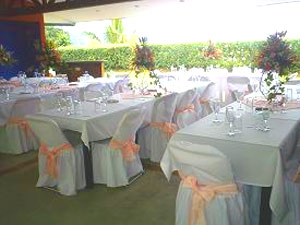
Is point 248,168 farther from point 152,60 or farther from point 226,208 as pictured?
point 152,60

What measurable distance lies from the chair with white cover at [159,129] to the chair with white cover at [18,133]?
1.93 metres

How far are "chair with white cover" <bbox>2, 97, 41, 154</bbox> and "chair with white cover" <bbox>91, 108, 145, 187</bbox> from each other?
1.91 meters

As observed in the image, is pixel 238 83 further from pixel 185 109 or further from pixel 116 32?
pixel 116 32

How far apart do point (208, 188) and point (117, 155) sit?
165 centimetres

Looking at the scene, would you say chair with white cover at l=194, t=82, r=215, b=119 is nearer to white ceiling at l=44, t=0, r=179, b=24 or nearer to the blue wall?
white ceiling at l=44, t=0, r=179, b=24

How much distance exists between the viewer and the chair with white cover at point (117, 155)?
3697mm

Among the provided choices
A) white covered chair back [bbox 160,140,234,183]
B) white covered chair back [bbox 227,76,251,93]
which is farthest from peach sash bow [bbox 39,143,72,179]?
white covered chair back [bbox 227,76,251,93]

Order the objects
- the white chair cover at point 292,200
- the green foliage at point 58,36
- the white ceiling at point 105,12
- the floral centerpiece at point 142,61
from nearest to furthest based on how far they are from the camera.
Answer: the white chair cover at point 292,200 → the floral centerpiece at point 142,61 → the white ceiling at point 105,12 → the green foliage at point 58,36

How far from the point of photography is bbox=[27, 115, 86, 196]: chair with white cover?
357 cm

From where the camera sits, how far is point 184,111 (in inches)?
195

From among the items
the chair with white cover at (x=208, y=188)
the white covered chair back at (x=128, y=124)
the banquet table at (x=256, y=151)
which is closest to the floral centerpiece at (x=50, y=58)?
the white covered chair back at (x=128, y=124)

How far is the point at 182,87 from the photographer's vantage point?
5.82 m

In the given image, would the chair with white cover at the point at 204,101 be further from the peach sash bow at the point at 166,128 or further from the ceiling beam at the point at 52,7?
the ceiling beam at the point at 52,7

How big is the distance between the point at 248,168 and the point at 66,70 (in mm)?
7126
